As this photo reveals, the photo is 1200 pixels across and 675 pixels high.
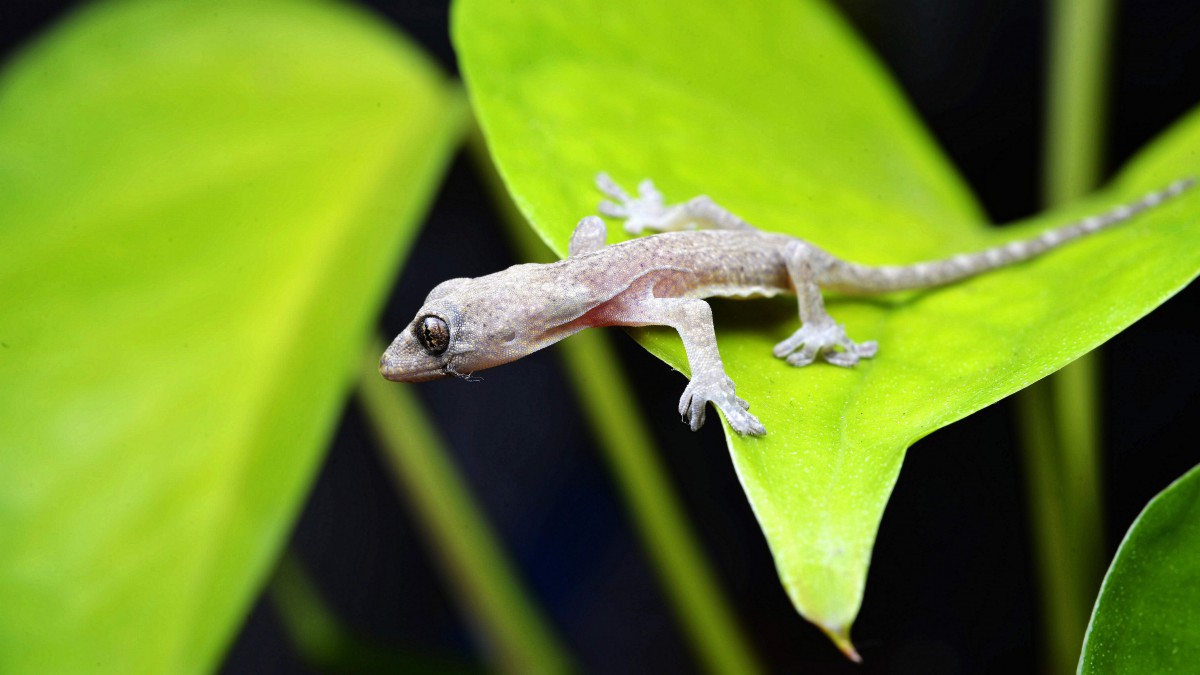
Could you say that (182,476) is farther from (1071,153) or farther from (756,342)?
(1071,153)

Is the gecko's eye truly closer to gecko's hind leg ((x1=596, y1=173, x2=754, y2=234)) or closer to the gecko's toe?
gecko's hind leg ((x1=596, y1=173, x2=754, y2=234))

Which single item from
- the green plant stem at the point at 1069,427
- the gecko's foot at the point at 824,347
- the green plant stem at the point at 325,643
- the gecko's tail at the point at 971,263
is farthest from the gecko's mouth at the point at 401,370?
the green plant stem at the point at 325,643

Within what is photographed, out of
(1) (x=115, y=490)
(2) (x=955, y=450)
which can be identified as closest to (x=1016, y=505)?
(2) (x=955, y=450)

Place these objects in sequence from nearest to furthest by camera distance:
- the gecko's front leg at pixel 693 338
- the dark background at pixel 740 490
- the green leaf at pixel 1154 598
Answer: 1. the green leaf at pixel 1154 598
2. the gecko's front leg at pixel 693 338
3. the dark background at pixel 740 490

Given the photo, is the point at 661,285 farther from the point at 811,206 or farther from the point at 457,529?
the point at 457,529

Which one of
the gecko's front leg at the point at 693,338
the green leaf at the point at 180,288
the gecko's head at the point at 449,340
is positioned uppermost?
the gecko's front leg at the point at 693,338

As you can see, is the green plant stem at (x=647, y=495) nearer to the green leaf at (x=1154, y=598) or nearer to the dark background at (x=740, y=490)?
the dark background at (x=740, y=490)
